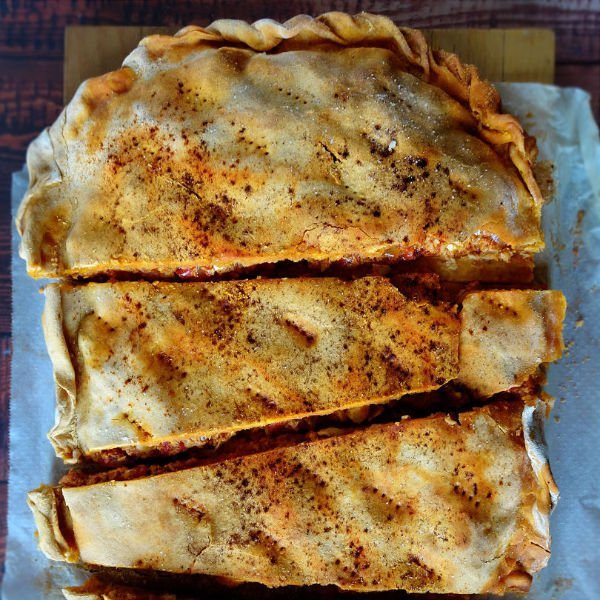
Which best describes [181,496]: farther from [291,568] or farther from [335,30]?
[335,30]

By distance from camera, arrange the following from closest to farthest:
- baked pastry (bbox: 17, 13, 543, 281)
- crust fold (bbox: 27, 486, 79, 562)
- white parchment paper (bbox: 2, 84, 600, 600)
→ baked pastry (bbox: 17, 13, 543, 281)
crust fold (bbox: 27, 486, 79, 562)
white parchment paper (bbox: 2, 84, 600, 600)

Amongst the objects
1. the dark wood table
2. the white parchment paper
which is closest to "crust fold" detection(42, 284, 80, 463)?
the white parchment paper

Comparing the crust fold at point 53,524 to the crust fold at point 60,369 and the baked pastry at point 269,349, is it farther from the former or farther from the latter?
the baked pastry at point 269,349

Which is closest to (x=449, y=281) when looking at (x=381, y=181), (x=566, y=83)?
(x=381, y=181)

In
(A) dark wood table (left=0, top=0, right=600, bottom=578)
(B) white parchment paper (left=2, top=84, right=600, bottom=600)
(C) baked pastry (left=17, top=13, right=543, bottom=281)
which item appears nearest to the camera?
(C) baked pastry (left=17, top=13, right=543, bottom=281)

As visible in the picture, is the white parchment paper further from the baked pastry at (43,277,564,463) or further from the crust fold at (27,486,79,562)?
the baked pastry at (43,277,564,463)

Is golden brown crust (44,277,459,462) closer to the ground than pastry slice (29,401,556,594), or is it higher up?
higher up
